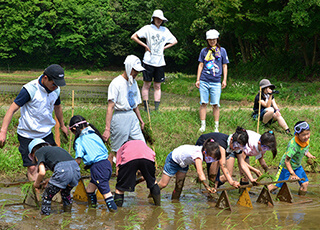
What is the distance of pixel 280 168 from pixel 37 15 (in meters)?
47.8

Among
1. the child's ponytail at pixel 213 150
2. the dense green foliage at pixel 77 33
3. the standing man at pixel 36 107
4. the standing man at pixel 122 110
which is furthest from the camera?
the dense green foliage at pixel 77 33

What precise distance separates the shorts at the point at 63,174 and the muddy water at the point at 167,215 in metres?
0.46

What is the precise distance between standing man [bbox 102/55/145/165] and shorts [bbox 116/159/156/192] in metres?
1.01

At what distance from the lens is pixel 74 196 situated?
262 inches

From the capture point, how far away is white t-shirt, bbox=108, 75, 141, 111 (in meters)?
6.84

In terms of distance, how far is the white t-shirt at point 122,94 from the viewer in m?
6.84

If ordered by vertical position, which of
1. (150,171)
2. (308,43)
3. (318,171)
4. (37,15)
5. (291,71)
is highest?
(37,15)

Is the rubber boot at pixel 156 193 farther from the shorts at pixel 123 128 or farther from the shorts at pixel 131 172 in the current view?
the shorts at pixel 123 128

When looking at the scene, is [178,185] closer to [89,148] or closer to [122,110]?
[122,110]

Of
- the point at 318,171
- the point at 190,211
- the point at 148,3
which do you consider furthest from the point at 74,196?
the point at 148,3

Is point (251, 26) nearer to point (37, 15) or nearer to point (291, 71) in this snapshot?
point (291, 71)

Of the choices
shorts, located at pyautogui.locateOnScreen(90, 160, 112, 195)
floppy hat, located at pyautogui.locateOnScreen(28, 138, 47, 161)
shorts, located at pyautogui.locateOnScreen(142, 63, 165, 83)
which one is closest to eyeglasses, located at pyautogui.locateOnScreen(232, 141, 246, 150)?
shorts, located at pyautogui.locateOnScreen(90, 160, 112, 195)

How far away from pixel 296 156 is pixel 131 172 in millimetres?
3009

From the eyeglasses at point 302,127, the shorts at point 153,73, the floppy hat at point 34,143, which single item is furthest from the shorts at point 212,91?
the floppy hat at point 34,143
